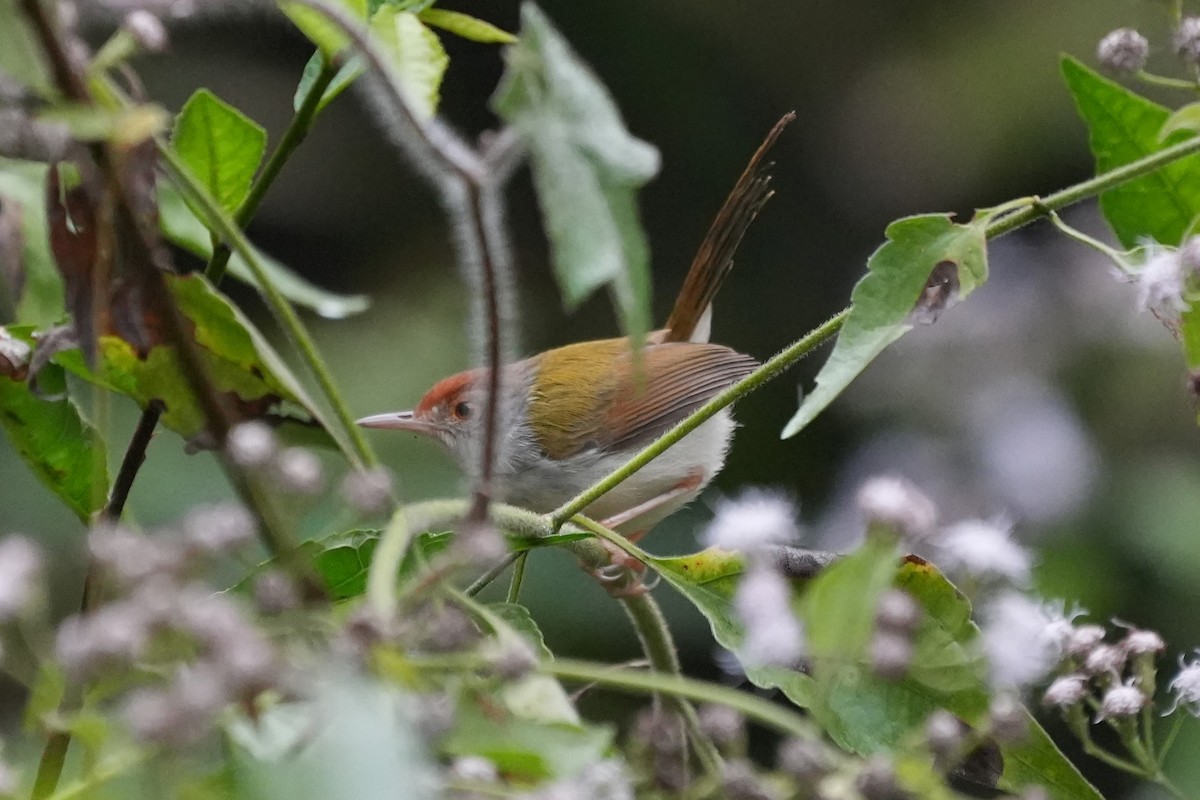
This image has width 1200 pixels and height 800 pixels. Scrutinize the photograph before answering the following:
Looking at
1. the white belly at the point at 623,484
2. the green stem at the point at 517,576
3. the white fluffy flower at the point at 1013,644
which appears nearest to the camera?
the white fluffy flower at the point at 1013,644

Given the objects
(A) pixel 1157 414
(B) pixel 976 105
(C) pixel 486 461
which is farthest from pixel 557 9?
(C) pixel 486 461

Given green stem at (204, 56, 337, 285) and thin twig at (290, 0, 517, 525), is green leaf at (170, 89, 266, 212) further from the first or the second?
thin twig at (290, 0, 517, 525)

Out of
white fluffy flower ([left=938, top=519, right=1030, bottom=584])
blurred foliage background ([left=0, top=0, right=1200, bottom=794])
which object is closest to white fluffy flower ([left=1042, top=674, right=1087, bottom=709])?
white fluffy flower ([left=938, top=519, right=1030, bottom=584])

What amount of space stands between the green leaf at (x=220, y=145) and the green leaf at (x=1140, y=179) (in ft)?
2.23

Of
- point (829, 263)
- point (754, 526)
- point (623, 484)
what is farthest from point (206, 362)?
point (829, 263)

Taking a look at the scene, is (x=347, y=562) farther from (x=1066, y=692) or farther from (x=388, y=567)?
(x=1066, y=692)

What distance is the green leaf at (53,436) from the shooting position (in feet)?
3.50

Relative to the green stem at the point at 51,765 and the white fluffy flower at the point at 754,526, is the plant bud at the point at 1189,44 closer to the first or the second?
the white fluffy flower at the point at 754,526

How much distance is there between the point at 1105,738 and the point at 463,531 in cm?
404

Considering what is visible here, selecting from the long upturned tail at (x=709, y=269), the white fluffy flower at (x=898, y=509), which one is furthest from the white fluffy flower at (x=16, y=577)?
the long upturned tail at (x=709, y=269)

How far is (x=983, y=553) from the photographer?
85 centimetres

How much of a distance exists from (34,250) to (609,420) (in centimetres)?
185

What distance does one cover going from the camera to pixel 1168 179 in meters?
1.23

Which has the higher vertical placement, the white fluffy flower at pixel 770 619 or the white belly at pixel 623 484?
the white fluffy flower at pixel 770 619
